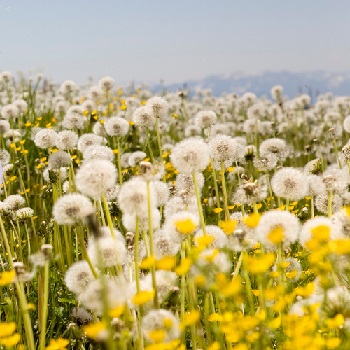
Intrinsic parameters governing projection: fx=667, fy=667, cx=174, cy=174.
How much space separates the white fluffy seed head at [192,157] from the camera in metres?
2.30

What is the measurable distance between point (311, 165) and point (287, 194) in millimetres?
1199

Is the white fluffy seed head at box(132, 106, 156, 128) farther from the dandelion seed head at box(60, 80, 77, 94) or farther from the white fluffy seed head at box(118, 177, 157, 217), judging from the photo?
the dandelion seed head at box(60, 80, 77, 94)

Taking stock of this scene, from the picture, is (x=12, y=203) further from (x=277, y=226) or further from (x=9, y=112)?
(x=9, y=112)

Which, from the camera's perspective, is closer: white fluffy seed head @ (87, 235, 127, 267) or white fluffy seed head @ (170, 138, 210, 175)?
white fluffy seed head @ (87, 235, 127, 267)

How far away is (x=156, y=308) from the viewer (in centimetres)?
191

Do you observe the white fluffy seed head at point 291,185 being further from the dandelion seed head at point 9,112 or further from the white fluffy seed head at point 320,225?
the dandelion seed head at point 9,112

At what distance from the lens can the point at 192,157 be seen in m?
→ 2.31

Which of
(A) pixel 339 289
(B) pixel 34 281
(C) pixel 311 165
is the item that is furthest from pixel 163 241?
(C) pixel 311 165

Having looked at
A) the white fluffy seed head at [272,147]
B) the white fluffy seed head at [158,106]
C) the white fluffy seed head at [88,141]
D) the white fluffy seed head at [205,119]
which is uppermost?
the white fluffy seed head at [158,106]

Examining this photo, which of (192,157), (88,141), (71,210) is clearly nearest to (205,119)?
(88,141)

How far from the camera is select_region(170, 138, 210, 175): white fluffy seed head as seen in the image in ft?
7.55

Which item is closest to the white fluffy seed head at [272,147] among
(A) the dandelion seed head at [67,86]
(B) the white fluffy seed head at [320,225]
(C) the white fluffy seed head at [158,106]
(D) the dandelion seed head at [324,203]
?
(C) the white fluffy seed head at [158,106]

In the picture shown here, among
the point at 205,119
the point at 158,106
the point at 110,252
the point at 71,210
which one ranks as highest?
the point at 158,106

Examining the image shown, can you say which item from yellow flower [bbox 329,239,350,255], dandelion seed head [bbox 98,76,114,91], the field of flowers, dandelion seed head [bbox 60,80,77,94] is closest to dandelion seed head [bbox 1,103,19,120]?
dandelion seed head [bbox 98,76,114,91]
